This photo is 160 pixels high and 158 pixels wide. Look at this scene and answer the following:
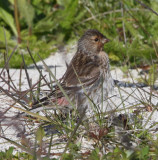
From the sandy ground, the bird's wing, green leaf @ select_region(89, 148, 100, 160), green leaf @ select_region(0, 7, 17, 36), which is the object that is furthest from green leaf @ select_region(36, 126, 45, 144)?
green leaf @ select_region(0, 7, 17, 36)

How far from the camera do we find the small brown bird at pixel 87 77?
12.1 ft

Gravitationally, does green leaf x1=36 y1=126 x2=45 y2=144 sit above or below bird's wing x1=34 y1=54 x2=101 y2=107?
below

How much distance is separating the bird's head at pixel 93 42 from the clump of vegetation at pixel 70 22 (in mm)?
820

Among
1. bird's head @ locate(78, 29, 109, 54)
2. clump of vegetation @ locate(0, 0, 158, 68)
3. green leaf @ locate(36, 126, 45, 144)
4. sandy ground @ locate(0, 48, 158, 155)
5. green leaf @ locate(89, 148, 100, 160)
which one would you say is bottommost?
green leaf @ locate(89, 148, 100, 160)

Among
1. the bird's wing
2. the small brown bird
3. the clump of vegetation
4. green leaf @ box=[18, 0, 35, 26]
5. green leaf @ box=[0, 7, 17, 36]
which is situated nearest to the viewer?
the small brown bird

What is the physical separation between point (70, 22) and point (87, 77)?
2.24 metres

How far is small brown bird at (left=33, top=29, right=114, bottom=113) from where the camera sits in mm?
3695

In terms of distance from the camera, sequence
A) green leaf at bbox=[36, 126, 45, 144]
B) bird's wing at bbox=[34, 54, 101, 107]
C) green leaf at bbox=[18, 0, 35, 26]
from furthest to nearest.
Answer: green leaf at bbox=[18, 0, 35, 26] → bird's wing at bbox=[34, 54, 101, 107] → green leaf at bbox=[36, 126, 45, 144]

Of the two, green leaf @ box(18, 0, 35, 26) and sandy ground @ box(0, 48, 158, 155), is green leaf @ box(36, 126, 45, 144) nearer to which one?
sandy ground @ box(0, 48, 158, 155)

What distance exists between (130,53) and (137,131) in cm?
191

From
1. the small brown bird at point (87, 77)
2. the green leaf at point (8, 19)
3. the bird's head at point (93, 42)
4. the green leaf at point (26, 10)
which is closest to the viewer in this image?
the small brown bird at point (87, 77)

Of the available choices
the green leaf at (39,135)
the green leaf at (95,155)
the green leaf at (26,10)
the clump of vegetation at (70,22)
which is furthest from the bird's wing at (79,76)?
the green leaf at (26,10)

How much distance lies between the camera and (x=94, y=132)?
2992 mm

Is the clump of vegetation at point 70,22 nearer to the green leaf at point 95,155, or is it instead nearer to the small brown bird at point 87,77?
the small brown bird at point 87,77
